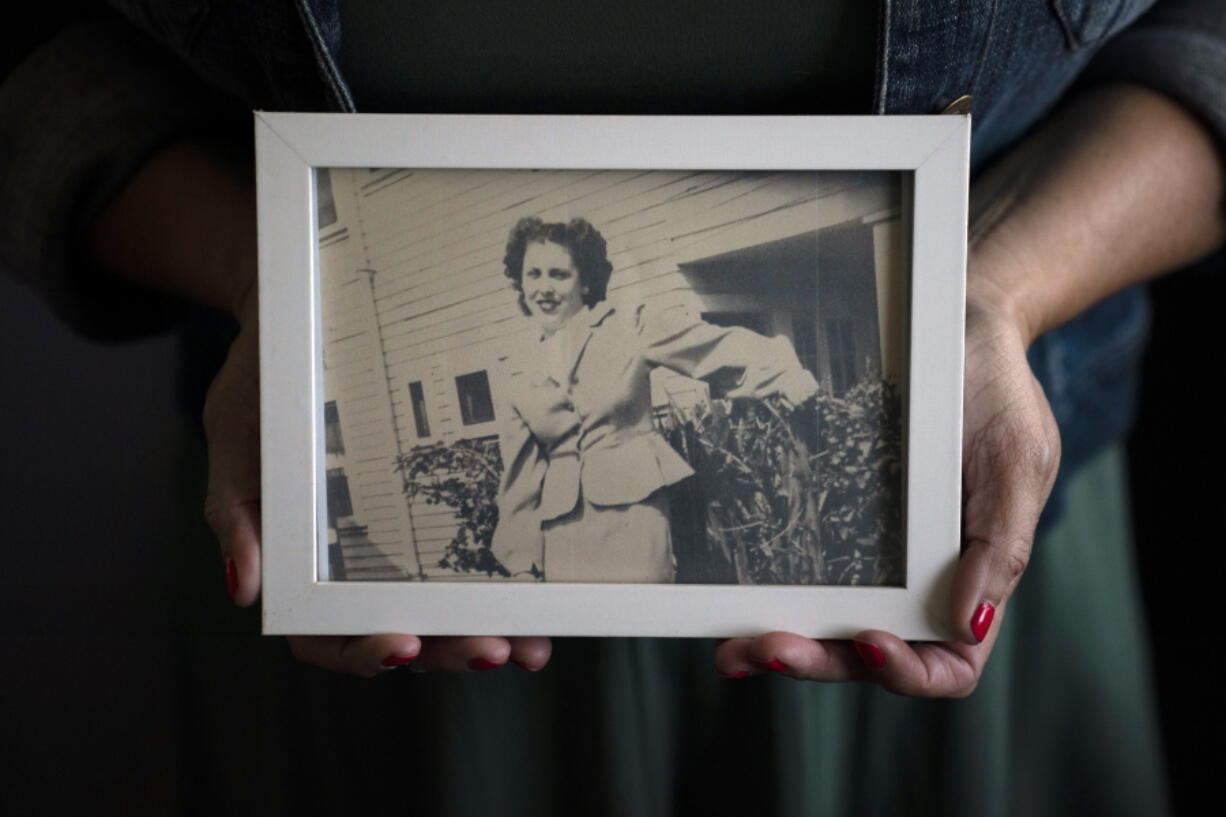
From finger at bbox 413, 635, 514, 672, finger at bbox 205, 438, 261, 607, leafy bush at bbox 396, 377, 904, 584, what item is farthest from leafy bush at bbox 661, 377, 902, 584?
finger at bbox 205, 438, 261, 607

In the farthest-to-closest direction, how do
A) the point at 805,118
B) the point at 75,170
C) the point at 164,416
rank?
the point at 164,416 < the point at 75,170 < the point at 805,118

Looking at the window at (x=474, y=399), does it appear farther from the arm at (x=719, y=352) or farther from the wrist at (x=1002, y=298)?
the wrist at (x=1002, y=298)

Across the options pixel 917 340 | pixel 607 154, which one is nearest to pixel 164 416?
pixel 607 154

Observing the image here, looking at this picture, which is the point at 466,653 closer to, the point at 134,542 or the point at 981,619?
the point at 981,619

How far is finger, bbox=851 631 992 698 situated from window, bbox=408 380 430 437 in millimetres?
248

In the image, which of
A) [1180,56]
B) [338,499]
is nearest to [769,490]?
[338,499]

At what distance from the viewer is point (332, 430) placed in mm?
490

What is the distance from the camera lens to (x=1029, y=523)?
1.65 feet

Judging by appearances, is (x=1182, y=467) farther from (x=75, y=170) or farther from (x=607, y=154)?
(x=75, y=170)

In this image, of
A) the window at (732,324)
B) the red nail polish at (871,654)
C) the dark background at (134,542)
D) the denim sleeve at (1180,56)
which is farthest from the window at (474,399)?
the denim sleeve at (1180,56)

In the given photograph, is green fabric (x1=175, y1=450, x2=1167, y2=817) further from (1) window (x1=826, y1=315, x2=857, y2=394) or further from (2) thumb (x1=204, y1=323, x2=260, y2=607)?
(1) window (x1=826, y1=315, x2=857, y2=394)

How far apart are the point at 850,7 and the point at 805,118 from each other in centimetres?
6

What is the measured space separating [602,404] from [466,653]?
15 centimetres

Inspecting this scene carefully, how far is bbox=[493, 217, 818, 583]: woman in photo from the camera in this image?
474 millimetres
